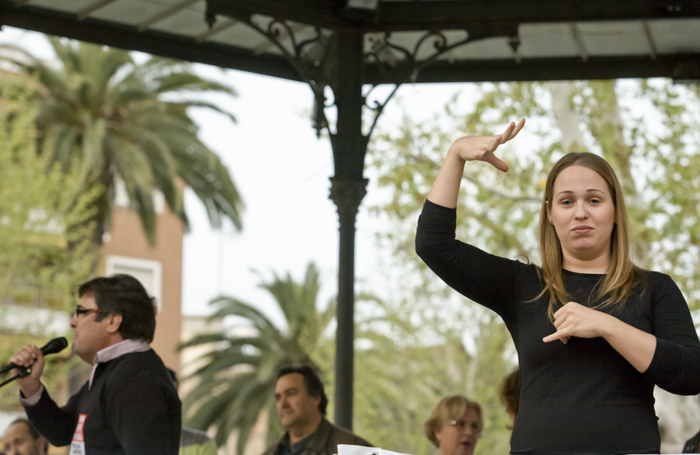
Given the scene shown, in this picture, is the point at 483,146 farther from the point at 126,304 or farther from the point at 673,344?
the point at 126,304

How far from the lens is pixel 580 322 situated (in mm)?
2074

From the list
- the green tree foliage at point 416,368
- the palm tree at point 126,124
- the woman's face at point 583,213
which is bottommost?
the green tree foliage at point 416,368

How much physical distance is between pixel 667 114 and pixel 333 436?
32.3ft

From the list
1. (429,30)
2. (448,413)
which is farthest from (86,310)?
(448,413)

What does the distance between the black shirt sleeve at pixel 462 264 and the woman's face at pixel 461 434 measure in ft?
10.9

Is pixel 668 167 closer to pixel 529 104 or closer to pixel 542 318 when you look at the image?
pixel 529 104

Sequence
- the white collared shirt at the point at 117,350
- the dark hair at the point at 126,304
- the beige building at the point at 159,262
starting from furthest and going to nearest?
the beige building at the point at 159,262
the dark hair at the point at 126,304
the white collared shirt at the point at 117,350

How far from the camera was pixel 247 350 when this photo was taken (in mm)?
22109

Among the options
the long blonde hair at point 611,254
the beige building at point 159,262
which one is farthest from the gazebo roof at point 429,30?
the beige building at point 159,262

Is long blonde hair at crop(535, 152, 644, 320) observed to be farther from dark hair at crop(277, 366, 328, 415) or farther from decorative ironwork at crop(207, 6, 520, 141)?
dark hair at crop(277, 366, 328, 415)

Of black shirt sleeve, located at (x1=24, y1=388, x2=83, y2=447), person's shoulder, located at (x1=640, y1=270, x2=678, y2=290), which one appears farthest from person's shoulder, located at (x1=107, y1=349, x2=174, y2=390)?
person's shoulder, located at (x1=640, y1=270, x2=678, y2=290)

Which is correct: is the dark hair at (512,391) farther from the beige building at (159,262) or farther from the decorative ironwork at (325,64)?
the beige building at (159,262)

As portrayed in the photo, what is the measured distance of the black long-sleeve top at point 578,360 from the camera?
2.15 m

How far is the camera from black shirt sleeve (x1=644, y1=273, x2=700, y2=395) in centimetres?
213
